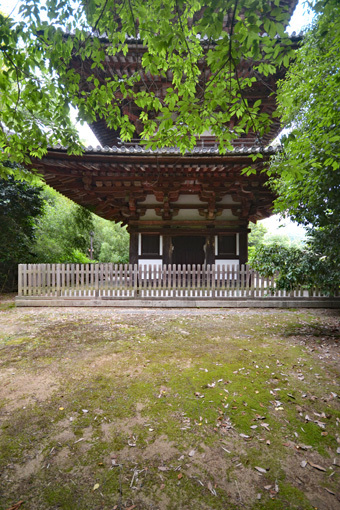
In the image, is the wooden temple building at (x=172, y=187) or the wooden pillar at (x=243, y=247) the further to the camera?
the wooden pillar at (x=243, y=247)

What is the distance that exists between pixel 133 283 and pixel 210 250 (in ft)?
12.8

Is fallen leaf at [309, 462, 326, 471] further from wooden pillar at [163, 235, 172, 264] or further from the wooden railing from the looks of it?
wooden pillar at [163, 235, 172, 264]

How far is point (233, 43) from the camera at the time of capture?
2.41 m

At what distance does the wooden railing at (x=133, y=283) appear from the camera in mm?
8070

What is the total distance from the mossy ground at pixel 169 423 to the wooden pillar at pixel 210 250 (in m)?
5.73

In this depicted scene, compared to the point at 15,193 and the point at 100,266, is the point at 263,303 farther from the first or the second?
the point at 15,193

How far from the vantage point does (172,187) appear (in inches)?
345

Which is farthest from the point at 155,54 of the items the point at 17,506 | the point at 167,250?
the point at 167,250

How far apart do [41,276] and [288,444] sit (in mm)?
8205

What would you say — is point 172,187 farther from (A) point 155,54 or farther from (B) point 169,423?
(B) point 169,423

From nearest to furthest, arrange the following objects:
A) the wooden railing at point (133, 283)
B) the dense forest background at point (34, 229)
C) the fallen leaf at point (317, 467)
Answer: the fallen leaf at point (317, 467) < the wooden railing at point (133, 283) < the dense forest background at point (34, 229)

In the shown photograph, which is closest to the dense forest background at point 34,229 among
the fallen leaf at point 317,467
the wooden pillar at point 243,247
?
the wooden pillar at point 243,247

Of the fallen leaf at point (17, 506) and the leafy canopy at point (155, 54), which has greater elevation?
the leafy canopy at point (155, 54)

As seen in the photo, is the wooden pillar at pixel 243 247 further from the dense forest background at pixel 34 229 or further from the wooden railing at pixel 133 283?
the dense forest background at pixel 34 229
